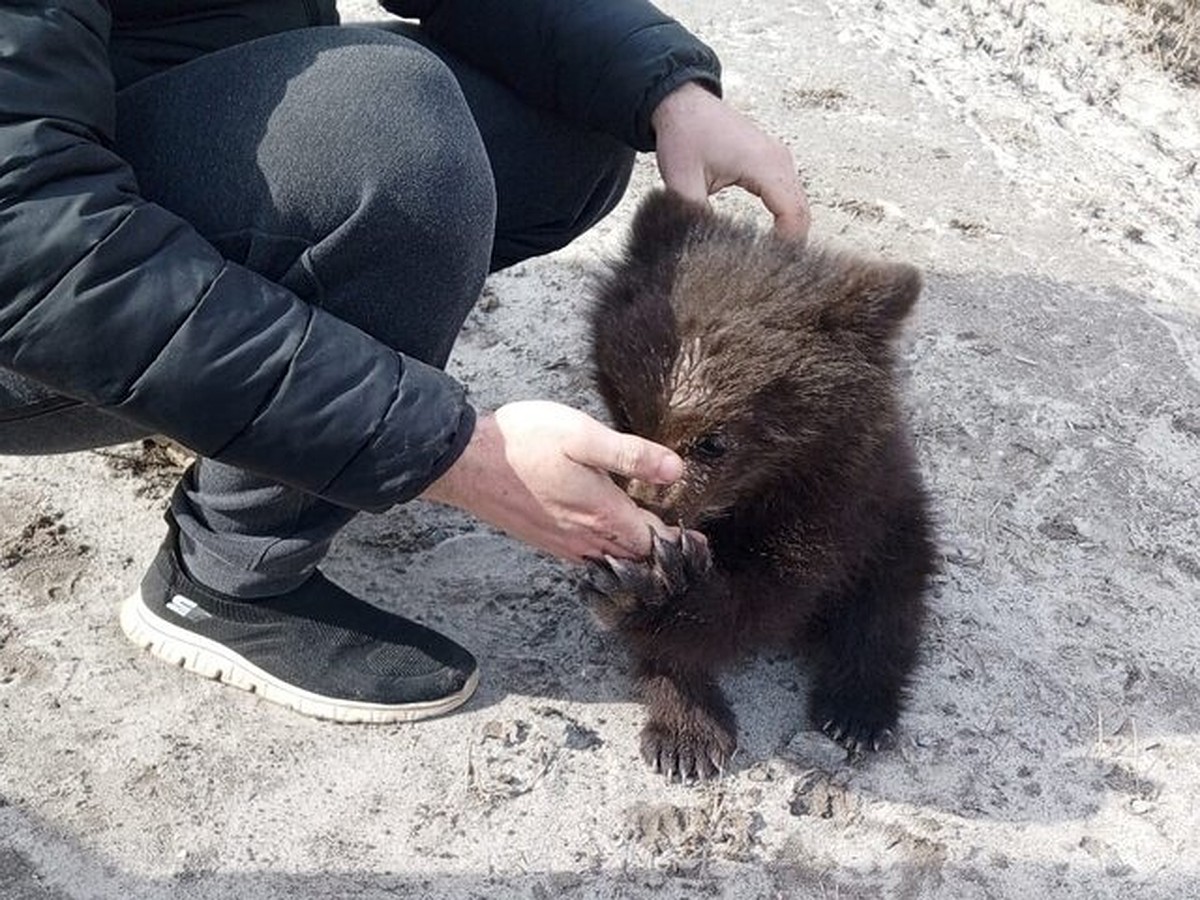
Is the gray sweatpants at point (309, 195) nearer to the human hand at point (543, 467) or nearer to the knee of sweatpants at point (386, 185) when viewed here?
the knee of sweatpants at point (386, 185)

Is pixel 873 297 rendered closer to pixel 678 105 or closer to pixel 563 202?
pixel 678 105

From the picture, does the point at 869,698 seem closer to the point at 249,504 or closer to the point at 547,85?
the point at 249,504

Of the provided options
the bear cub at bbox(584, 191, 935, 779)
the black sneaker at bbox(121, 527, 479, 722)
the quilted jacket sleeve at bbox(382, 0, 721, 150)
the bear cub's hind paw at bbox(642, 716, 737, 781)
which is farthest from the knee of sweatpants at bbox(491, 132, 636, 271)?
the bear cub's hind paw at bbox(642, 716, 737, 781)

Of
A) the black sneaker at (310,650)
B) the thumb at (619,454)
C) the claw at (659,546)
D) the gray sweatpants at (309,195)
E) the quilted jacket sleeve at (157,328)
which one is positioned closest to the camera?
the quilted jacket sleeve at (157,328)

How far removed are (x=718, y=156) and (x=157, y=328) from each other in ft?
4.71

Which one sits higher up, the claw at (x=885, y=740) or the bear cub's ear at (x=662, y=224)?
the bear cub's ear at (x=662, y=224)

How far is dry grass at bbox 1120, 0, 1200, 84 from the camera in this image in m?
5.95

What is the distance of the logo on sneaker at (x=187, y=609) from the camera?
2.85m

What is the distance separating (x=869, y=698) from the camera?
2963 mm

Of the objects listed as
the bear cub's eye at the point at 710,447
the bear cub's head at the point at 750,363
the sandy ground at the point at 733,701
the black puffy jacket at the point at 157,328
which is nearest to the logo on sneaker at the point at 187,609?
the sandy ground at the point at 733,701

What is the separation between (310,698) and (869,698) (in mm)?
1159

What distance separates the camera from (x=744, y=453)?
8.77 feet

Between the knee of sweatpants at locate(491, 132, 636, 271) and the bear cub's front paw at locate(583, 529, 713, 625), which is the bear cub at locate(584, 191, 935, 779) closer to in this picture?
the bear cub's front paw at locate(583, 529, 713, 625)

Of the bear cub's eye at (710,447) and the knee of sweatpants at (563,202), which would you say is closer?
the bear cub's eye at (710,447)
